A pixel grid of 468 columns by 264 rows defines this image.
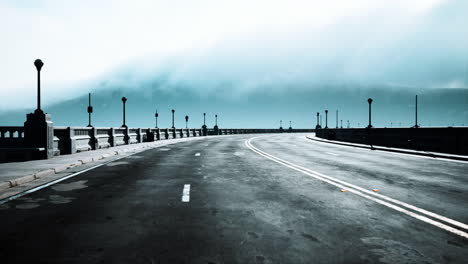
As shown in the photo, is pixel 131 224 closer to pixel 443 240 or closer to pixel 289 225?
pixel 289 225

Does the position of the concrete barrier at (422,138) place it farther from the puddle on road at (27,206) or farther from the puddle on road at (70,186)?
the puddle on road at (27,206)

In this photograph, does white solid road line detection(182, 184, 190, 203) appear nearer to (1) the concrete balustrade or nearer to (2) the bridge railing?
(1) the concrete balustrade

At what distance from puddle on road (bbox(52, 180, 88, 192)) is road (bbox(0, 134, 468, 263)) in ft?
0.08

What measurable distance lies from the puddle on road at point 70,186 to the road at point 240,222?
26 mm

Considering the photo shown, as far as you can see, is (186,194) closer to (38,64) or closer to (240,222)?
(240,222)

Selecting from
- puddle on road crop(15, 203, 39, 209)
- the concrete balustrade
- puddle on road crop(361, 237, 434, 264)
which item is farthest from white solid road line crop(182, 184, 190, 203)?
the concrete balustrade

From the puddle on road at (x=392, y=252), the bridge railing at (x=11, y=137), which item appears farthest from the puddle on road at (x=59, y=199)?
the bridge railing at (x=11, y=137)

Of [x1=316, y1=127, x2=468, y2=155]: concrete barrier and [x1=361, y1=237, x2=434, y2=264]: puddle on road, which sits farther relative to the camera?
[x1=316, y1=127, x2=468, y2=155]: concrete barrier

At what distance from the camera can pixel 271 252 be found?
12.1 ft

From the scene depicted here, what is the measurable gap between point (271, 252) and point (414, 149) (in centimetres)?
1852

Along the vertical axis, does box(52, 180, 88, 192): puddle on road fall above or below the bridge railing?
below

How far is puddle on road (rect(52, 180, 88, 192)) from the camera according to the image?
25.0 feet

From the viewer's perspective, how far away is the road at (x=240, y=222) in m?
3.64

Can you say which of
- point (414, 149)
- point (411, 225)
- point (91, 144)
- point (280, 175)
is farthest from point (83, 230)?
point (414, 149)
